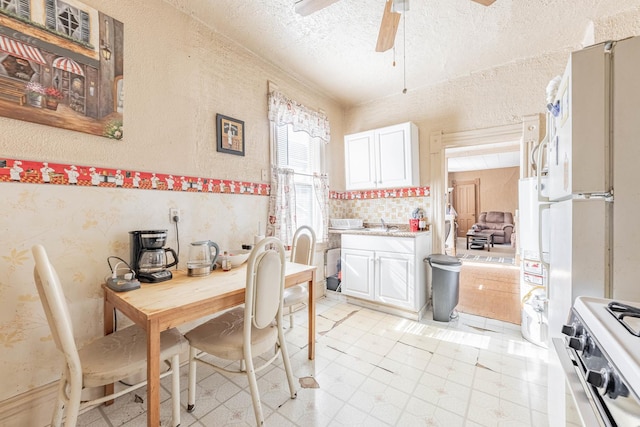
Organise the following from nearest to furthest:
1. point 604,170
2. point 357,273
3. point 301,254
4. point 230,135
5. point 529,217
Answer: point 604,170
point 529,217
point 230,135
point 301,254
point 357,273

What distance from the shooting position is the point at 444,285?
2.65 metres

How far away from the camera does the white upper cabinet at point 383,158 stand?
3045mm

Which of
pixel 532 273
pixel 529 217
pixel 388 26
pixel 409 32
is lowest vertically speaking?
pixel 532 273

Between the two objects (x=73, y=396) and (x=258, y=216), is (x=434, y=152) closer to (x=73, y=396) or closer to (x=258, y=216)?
(x=258, y=216)

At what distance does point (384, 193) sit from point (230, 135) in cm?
213

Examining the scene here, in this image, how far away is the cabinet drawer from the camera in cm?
274

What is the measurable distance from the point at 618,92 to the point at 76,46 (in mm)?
2663

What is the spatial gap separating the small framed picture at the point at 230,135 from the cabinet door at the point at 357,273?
171 cm

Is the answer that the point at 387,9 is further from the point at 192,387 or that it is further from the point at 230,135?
the point at 192,387

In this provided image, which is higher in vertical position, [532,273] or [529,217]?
[529,217]

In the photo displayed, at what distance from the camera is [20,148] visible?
1.36m

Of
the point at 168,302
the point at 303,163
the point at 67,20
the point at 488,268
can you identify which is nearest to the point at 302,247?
the point at 303,163

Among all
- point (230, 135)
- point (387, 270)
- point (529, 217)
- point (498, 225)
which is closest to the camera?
point (529, 217)

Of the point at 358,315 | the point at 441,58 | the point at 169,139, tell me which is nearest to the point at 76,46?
the point at 169,139
